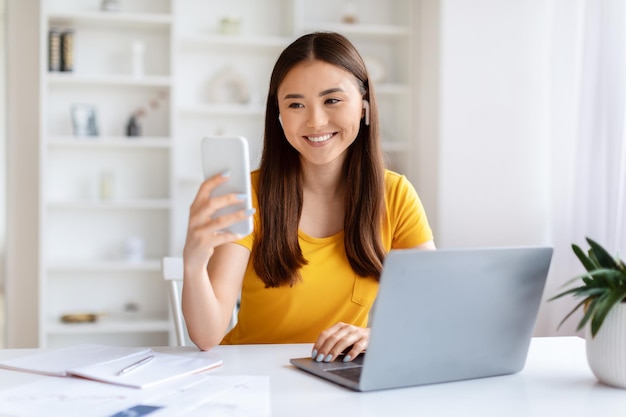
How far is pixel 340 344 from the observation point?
1.32m

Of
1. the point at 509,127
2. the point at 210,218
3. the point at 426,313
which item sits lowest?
the point at 426,313

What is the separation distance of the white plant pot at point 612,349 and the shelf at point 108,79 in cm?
309

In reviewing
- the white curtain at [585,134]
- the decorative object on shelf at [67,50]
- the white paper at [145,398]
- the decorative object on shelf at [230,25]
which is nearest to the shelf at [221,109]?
the decorative object on shelf at [230,25]

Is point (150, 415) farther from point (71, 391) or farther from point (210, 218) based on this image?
point (210, 218)

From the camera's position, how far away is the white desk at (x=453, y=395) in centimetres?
104

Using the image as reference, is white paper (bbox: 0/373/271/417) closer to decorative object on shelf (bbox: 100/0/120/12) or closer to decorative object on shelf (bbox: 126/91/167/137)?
decorative object on shelf (bbox: 126/91/167/137)

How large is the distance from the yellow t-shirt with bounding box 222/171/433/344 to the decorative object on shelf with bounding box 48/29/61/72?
2.55 meters

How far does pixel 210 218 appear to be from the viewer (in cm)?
126

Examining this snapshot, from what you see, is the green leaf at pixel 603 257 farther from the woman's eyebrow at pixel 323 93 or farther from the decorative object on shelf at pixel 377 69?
the decorative object on shelf at pixel 377 69

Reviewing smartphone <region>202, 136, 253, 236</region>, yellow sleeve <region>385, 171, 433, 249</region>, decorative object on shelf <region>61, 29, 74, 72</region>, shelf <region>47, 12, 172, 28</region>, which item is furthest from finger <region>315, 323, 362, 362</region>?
decorative object on shelf <region>61, 29, 74, 72</region>

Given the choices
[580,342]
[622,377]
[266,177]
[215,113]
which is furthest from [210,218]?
[215,113]

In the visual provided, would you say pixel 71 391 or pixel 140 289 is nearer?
pixel 71 391

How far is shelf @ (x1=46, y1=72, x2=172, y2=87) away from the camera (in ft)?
12.5

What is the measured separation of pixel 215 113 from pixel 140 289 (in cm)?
110
